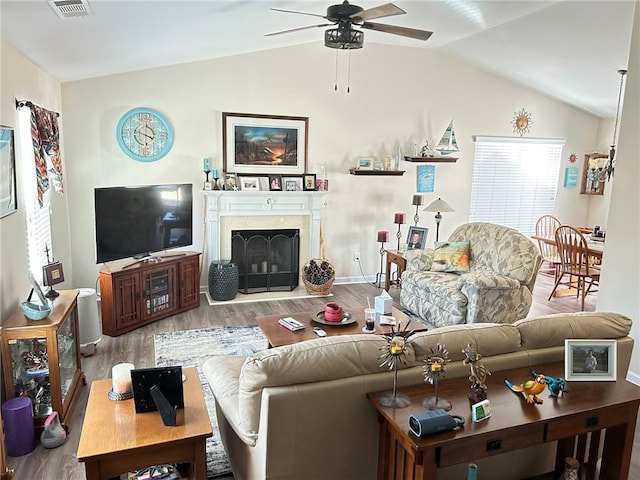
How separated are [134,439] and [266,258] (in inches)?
166

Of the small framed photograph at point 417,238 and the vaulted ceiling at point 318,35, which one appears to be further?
the small framed photograph at point 417,238

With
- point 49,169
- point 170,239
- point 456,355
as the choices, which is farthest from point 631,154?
point 49,169

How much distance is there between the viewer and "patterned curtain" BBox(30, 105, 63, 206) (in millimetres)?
3537

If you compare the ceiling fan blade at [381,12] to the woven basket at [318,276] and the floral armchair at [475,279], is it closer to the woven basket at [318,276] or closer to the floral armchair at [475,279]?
the floral armchair at [475,279]

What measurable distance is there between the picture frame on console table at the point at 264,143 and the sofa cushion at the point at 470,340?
13.1 feet

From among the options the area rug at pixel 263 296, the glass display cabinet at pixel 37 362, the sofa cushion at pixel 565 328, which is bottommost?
the area rug at pixel 263 296

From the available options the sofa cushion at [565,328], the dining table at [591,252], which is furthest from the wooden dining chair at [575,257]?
the sofa cushion at [565,328]

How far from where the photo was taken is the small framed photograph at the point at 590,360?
2250mm

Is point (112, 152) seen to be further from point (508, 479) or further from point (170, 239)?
point (508, 479)

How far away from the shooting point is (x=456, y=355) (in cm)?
223

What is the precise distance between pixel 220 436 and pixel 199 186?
3445 mm

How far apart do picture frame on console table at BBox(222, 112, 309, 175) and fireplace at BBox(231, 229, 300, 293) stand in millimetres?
783

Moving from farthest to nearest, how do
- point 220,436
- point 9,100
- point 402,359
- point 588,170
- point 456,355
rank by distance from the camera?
point 588,170, point 9,100, point 220,436, point 456,355, point 402,359

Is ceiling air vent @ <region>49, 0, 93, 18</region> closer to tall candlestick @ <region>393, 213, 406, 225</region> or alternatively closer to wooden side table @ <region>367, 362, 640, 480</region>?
wooden side table @ <region>367, 362, 640, 480</region>
